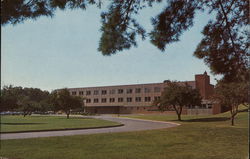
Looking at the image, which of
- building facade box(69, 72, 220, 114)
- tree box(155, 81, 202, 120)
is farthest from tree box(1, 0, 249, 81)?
building facade box(69, 72, 220, 114)

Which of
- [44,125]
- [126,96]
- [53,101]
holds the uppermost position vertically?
[126,96]

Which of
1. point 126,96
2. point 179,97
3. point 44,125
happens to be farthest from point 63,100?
point 126,96

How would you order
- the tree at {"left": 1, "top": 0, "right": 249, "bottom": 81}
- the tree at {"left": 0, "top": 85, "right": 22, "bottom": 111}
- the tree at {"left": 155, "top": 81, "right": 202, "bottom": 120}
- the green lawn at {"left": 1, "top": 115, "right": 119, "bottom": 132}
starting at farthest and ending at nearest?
the tree at {"left": 0, "top": 85, "right": 22, "bottom": 111}, the tree at {"left": 155, "top": 81, "right": 202, "bottom": 120}, the green lawn at {"left": 1, "top": 115, "right": 119, "bottom": 132}, the tree at {"left": 1, "top": 0, "right": 249, "bottom": 81}

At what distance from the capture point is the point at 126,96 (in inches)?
→ 3521

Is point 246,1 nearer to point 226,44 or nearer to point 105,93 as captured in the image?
point 226,44

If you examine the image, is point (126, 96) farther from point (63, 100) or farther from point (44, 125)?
point (44, 125)

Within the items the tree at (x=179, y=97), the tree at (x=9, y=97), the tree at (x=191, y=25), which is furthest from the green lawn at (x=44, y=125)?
the tree at (x=9, y=97)

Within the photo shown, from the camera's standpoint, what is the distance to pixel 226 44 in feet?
26.9

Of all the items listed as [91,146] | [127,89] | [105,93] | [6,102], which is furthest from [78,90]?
[91,146]

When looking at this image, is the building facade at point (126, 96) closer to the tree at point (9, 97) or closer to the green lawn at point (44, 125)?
the tree at point (9, 97)

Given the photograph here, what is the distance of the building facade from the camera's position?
7885 centimetres

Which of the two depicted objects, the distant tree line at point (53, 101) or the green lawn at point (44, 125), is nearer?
the green lawn at point (44, 125)

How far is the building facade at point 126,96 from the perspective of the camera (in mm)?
78850

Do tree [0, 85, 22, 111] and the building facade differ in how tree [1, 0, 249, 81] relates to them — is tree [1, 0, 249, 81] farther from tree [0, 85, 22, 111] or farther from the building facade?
the building facade
